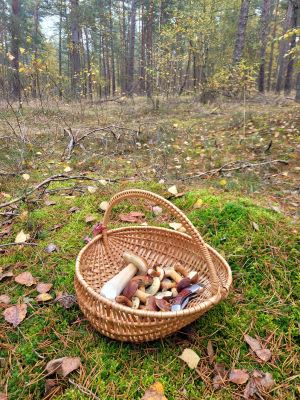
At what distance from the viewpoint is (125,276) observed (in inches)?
67.5

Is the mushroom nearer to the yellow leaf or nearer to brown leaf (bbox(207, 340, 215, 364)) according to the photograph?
brown leaf (bbox(207, 340, 215, 364))

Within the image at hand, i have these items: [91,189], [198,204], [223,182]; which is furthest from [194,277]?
[223,182]

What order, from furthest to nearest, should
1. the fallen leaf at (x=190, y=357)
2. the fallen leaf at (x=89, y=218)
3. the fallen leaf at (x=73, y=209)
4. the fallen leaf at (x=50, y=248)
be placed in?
the fallen leaf at (x=73, y=209) < the fallen leaf at (x=89, y=218) < the fallen leaf at (x=50, y=248) < the fallen leaf at (x=190, y=357)

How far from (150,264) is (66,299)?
0.61 m

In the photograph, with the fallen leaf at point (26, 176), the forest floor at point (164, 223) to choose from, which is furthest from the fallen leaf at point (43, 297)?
the fallen leaf at point (26, 176)

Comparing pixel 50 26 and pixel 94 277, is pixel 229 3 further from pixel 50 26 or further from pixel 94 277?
pixel 50 26

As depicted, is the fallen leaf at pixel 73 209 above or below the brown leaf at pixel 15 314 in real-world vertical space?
above

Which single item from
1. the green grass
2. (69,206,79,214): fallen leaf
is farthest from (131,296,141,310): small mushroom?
(69,206,79,214): fallen leaf

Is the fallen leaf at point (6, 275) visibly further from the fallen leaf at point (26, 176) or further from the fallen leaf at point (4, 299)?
the fallen leaf at point (26, 176)

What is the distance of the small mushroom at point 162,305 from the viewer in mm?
1475

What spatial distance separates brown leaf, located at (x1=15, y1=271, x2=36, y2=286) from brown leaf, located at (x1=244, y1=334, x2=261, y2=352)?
132 cm

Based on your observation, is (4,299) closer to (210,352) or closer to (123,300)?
(123,300)

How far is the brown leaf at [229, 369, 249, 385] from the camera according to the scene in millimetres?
1300

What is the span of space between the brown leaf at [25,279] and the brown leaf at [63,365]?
0.60 metres
